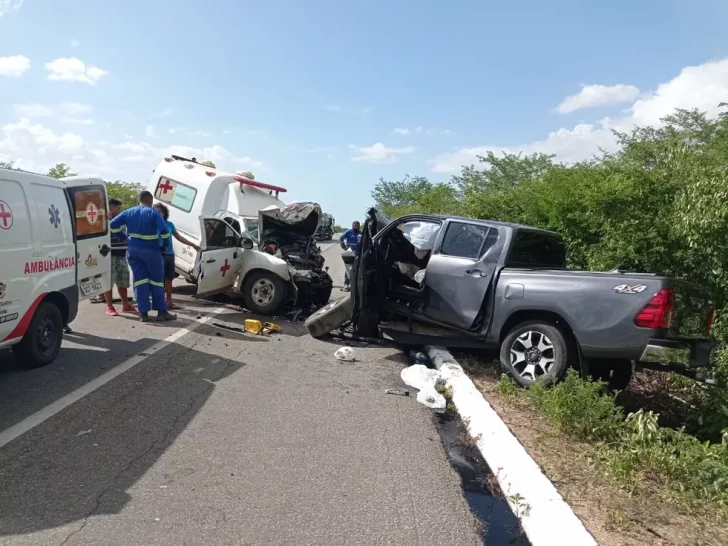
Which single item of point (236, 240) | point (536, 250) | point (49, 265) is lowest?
point (49, 265)

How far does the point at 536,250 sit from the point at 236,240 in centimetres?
537

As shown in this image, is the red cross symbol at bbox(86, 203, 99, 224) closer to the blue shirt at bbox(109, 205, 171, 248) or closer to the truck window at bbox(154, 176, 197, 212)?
the blue shirt at bbox(109, 205, 171, 248)

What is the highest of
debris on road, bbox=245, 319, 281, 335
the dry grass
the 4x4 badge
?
the 4x4 badge

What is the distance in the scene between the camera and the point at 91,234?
7508 mm

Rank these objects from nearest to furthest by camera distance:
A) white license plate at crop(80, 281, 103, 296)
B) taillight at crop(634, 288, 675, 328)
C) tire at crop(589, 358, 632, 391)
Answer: taillight at crop(634, 288, 675, 328) → tire at crop(589, 358, 632, 391) → white license plate at crop(80, 281, 103, 296)

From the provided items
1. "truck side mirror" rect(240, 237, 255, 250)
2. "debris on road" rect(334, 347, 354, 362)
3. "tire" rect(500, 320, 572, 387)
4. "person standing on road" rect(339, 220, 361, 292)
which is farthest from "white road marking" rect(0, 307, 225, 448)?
"person standing on road" rect(339, 220, 361, 292)

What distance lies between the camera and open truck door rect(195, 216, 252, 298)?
9453 mm

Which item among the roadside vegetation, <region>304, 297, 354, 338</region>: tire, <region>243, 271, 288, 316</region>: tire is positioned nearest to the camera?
the roadside vegetation

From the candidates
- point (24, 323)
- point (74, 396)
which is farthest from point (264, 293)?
point (74, 396)

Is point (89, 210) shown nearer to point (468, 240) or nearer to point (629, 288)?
point (468, 240)

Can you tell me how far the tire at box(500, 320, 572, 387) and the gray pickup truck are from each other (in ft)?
0.03

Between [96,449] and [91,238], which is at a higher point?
[91,238]

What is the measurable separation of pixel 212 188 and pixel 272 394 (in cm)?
740

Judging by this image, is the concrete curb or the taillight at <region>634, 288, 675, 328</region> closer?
the concrete curb
